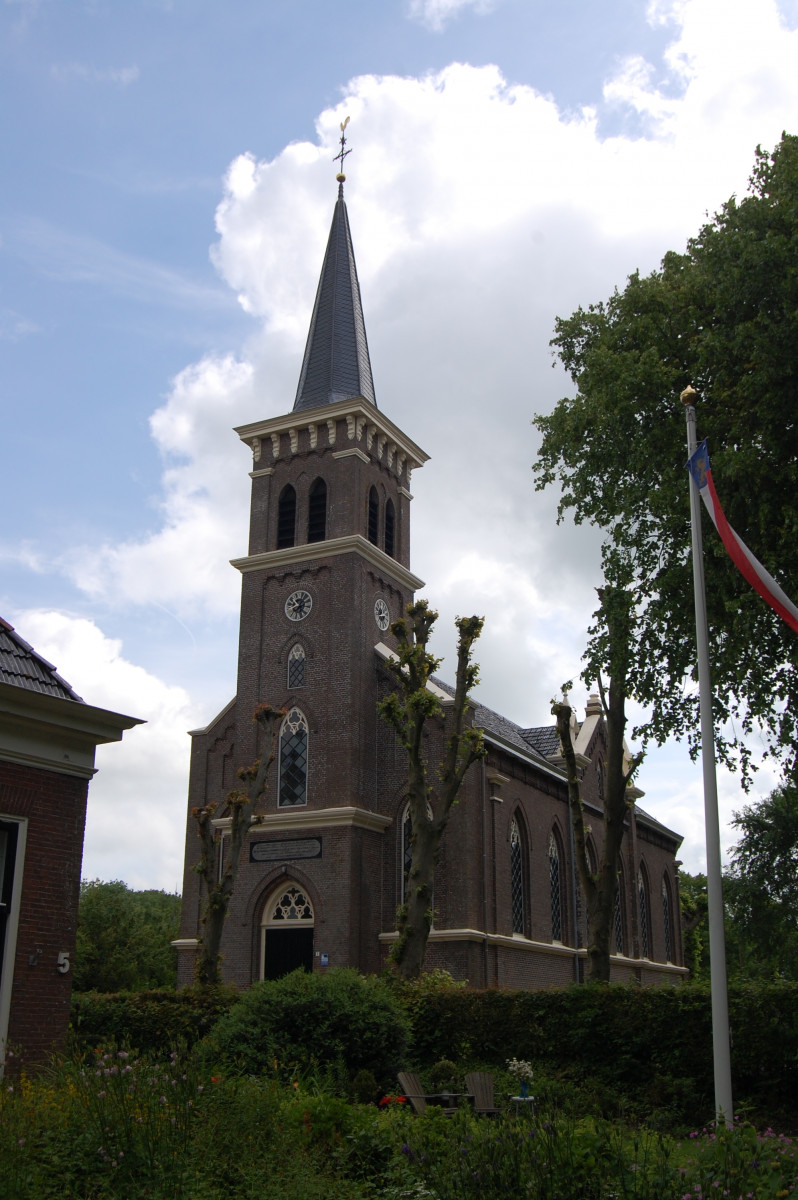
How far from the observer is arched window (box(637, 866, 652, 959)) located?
47.3 meters

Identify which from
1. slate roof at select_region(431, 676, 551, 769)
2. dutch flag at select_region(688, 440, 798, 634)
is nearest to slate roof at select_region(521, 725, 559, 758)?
slate roof at select_region(431, 676, 551, 769)

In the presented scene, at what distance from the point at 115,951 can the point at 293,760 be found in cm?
1172

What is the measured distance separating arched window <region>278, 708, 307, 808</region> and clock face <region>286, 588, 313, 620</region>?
10.2ft

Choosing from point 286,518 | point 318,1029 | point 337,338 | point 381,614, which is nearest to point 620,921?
point 381,614

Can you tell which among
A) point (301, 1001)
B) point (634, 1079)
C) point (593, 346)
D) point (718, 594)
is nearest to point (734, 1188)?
point (301, 1001)

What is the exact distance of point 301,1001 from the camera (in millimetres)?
16922

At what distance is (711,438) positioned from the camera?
19938mm

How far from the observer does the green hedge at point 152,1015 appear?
22.1m

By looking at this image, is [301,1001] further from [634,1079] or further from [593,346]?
[593,346]

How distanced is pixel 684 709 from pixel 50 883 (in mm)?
12463

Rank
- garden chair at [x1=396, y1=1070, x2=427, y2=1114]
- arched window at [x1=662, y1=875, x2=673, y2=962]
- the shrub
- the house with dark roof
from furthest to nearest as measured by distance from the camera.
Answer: arched window at [x1=662, y1=875, x2=673, y2=962], the shrub, the house with dark roof, garden chair at [x1=396, y1=1070, x2=427, y2=1114]

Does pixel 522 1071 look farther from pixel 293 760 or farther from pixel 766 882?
pixel 766 882

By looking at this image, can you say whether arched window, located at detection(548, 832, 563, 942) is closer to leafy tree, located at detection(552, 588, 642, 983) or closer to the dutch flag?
leafy tree, located at detection(552, 588, 642, 983)

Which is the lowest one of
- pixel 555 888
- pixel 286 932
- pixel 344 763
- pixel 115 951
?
pixel 115 951
